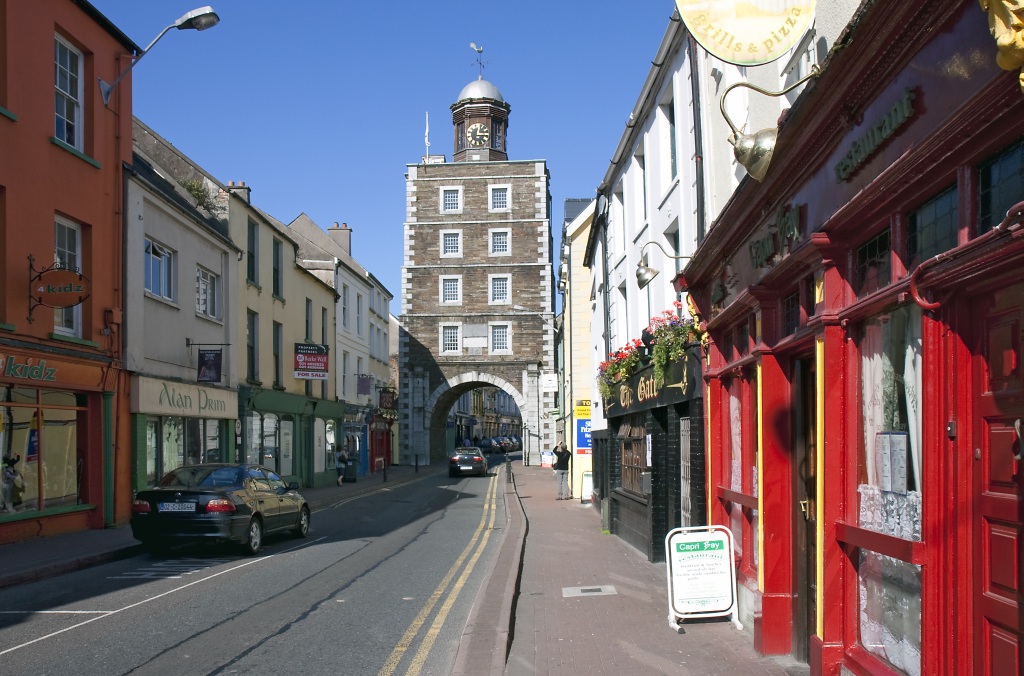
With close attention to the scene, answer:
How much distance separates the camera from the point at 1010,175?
3.80m

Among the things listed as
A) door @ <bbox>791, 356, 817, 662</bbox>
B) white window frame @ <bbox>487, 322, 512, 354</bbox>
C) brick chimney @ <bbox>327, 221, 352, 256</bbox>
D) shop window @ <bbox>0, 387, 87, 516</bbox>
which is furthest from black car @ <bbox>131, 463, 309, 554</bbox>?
white window frame @ <bbox>487, 322, 512, 354</bbox>

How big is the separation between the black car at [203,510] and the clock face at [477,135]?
51.2 metres

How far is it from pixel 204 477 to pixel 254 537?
1.24 meters

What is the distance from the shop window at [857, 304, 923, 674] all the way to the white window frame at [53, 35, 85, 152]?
15923 millimetres

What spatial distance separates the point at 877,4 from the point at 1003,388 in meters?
1.96

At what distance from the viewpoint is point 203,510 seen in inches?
550

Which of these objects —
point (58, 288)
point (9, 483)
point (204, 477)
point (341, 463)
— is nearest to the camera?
point (204, 477)

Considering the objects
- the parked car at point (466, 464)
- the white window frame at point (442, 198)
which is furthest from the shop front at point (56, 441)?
the white window frame at point (442, 198)

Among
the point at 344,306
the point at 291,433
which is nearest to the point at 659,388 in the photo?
the point at 291,433

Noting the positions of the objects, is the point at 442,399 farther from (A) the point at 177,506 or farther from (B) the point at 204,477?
(A) the point at 177,506

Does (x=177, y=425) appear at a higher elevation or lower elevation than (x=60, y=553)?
higher

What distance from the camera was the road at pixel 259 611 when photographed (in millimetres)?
7492

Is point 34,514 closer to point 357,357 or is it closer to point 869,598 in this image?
point 869,598

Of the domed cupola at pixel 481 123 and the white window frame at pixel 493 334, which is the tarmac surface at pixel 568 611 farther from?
the domed cupola at pixel 481 123
